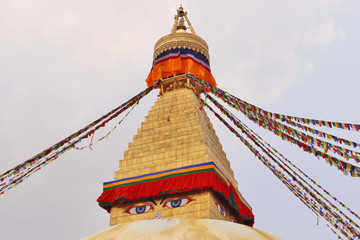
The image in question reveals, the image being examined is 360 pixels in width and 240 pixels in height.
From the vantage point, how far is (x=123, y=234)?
33.2ft

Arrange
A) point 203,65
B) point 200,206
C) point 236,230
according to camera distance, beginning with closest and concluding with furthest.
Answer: point 236,230, point 200,206, point 203,65

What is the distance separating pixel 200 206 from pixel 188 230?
236cm

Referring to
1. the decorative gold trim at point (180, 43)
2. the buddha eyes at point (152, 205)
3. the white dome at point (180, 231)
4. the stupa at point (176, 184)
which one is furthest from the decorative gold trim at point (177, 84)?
the white dome at point (180, 231)

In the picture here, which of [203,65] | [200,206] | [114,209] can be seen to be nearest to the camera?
[200,206]

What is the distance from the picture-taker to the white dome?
9.71m

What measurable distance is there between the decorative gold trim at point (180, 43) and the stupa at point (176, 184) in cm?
185

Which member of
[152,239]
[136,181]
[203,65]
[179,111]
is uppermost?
[203,65]

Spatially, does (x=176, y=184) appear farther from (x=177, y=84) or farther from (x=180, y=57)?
(x=180, y=57)

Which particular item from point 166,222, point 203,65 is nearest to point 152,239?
point 166,222

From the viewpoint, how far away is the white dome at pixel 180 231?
9.71m

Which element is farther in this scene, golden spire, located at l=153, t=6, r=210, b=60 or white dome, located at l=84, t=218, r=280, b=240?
golden spire, located at l=153, t=6, r=210, b=60

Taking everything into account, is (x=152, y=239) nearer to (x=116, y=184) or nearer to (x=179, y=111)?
(x=116, y=184)

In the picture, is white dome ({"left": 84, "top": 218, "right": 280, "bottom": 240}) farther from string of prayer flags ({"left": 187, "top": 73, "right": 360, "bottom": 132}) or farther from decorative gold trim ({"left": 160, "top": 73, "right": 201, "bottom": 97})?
decorative gold trim ({"left": 160, "top": 73, "right": 201, "bottom": 97})

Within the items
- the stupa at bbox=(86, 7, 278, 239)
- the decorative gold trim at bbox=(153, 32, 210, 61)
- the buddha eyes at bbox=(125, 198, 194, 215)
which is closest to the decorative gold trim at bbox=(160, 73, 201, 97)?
the stupa at bbox=(86, 7, 278, 239)
